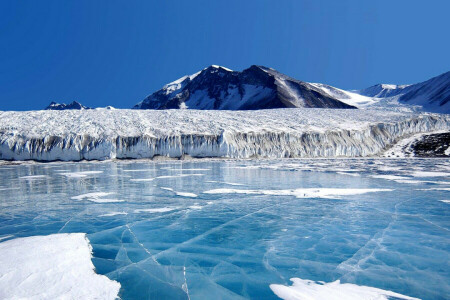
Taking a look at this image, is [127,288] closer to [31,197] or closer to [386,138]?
[31,197]

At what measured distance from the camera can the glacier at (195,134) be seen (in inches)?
1154

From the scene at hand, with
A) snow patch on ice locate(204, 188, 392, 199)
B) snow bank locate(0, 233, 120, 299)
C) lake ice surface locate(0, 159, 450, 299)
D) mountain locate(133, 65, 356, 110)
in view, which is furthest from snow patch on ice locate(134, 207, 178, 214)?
mountain locate(133, 65, 356, 110)

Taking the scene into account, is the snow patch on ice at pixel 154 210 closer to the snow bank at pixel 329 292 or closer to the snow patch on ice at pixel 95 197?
the snow patch on ice at pixel 95 197

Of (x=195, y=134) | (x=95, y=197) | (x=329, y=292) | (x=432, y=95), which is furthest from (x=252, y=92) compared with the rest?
(x=329, y=292)

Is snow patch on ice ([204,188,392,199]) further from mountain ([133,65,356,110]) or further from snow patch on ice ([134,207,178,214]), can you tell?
mountain ([133,65,356,110])

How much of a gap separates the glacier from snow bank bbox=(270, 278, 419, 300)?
90.0ft

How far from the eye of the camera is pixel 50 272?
4.03m

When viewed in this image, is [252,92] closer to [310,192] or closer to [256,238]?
[310,192]

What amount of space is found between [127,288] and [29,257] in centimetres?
187

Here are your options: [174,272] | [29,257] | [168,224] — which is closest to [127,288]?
[174,272]

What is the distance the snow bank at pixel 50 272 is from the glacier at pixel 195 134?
84.5 ft

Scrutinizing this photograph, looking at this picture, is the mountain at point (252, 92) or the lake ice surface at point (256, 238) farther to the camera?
the mountain at point (252, 92)

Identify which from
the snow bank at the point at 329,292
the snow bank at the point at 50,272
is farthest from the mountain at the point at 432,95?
the snow bank at the point at 50,272

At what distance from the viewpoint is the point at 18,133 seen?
29.8m
